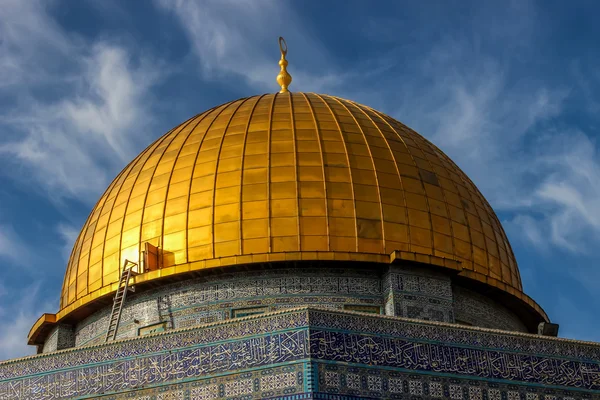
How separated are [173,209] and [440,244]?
389cm

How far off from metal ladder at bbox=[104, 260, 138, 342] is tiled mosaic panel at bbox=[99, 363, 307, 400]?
278 centimetres

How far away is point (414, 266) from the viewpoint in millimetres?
15719

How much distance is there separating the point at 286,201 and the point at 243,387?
395 centimetres

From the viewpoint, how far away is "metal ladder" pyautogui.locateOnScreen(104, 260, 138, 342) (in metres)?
15.7

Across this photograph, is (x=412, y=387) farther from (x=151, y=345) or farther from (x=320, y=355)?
(x=151, y=345)

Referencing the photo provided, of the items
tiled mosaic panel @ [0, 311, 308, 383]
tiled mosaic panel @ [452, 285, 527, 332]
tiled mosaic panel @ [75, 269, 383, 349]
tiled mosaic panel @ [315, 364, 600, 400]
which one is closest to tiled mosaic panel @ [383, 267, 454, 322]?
tiled mosaic panel @ [75, 269, 383, 349]

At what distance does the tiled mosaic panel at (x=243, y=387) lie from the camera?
12.3 meters

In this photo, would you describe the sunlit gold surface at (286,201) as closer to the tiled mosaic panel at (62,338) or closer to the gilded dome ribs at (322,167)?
the gilded dome ribs at (322,167)

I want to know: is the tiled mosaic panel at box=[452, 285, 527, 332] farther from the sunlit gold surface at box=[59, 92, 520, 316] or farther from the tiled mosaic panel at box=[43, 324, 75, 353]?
the tiled mosaic panel at box=[43, 324, 75, 353]

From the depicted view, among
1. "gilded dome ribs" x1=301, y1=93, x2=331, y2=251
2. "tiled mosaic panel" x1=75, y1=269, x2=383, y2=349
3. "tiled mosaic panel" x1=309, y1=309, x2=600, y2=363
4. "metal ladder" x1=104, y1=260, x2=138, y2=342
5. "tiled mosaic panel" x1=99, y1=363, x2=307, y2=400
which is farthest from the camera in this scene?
"metal ladder" x1=104, y1=260, x2=138, y2=342

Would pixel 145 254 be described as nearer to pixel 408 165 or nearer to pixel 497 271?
pixel 408 165

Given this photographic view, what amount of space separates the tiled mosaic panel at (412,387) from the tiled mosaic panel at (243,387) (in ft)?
0.92

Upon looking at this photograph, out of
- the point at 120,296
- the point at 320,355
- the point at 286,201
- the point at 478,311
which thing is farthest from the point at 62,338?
the point at 478,311

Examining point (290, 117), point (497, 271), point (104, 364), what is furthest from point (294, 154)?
point (104, 364)
